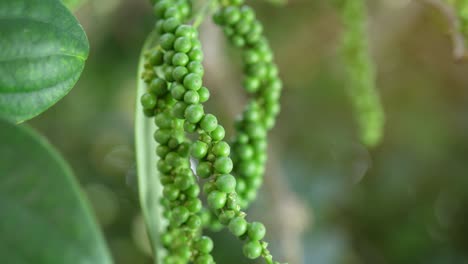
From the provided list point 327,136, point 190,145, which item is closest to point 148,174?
point 190,145

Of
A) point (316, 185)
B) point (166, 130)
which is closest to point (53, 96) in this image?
point (166, 130)

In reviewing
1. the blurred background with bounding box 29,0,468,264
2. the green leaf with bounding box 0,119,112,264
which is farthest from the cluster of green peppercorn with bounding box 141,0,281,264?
the blurred background with bounding box 29,0,468,264

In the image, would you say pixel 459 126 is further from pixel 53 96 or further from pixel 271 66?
pixel 53 96

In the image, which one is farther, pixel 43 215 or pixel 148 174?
pixel 148 174

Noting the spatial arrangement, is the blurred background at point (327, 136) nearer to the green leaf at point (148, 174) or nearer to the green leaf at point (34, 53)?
the green leaf at point (148, 174)

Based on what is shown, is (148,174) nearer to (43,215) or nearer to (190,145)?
(190,145)

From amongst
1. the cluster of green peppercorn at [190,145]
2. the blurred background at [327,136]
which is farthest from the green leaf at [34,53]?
the blurred background at [327,136]
